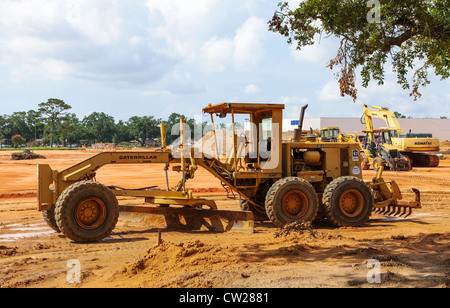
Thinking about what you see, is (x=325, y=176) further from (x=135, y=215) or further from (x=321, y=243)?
(x=135, y=215)

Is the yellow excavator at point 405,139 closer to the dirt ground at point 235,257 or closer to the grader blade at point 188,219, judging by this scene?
the dirt ground at point 235,257

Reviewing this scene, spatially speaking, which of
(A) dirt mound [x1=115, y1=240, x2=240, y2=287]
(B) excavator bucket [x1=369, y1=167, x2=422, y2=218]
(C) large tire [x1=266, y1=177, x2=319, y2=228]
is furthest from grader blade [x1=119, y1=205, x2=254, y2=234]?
(B) excavator bucket [x1=369, y1=167, x2=422, y2=218]

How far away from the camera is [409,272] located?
6.00 metres

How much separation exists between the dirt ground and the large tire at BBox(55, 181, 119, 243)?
0.73 feet

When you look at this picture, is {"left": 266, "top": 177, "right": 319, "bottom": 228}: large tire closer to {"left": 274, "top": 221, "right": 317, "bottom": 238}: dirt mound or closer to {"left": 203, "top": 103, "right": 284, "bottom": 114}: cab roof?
{"left": 274, "top": 221, "right": 317, "bottom": 238}: dirt mound

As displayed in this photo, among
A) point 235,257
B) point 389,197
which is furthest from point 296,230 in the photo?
point 389,197

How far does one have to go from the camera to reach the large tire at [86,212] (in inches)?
315

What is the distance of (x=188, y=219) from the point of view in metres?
9.64

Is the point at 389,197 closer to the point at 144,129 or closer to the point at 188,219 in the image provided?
the point at 188,219

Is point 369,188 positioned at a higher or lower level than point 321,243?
higher

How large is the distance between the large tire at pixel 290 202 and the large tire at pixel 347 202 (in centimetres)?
38

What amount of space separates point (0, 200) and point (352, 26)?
42.3ft
